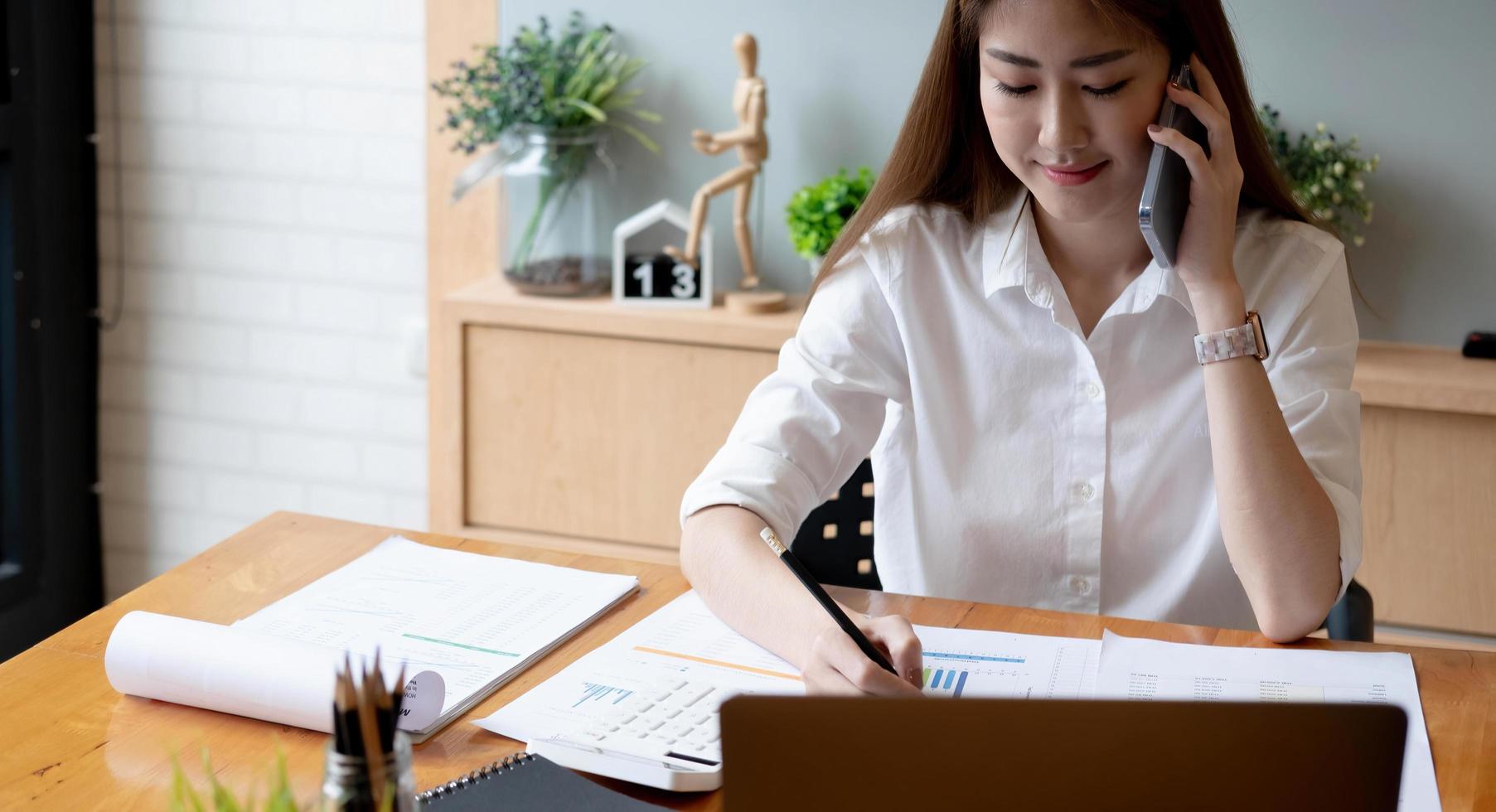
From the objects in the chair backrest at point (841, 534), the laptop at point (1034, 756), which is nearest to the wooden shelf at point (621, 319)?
the chair backrest at point (841, 534)

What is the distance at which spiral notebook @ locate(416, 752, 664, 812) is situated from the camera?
3.25ft

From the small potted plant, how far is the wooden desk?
117 centimetres

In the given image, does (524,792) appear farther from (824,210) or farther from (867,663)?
(824,210)

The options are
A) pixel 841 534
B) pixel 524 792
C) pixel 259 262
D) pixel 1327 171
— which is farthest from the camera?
pixel 259 262

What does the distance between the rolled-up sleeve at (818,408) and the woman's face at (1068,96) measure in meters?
0.23

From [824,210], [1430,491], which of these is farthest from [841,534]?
[1430,491]

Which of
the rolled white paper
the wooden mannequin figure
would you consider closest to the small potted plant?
the wooden mannequin figure

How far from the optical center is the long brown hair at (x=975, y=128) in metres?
1.50

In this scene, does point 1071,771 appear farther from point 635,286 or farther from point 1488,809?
point 635,286

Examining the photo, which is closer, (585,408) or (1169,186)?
(1169,186)

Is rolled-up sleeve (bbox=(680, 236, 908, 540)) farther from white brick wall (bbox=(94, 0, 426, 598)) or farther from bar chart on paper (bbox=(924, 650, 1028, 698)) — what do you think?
white brick wall (bbox=(94, 0, 426, 598))

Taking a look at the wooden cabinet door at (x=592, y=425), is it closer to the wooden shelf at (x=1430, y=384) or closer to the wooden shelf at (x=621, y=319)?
the wooden shelf at (x=621, y=319)

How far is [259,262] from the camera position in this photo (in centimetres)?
317

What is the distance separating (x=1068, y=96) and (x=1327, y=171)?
3.73 ft
